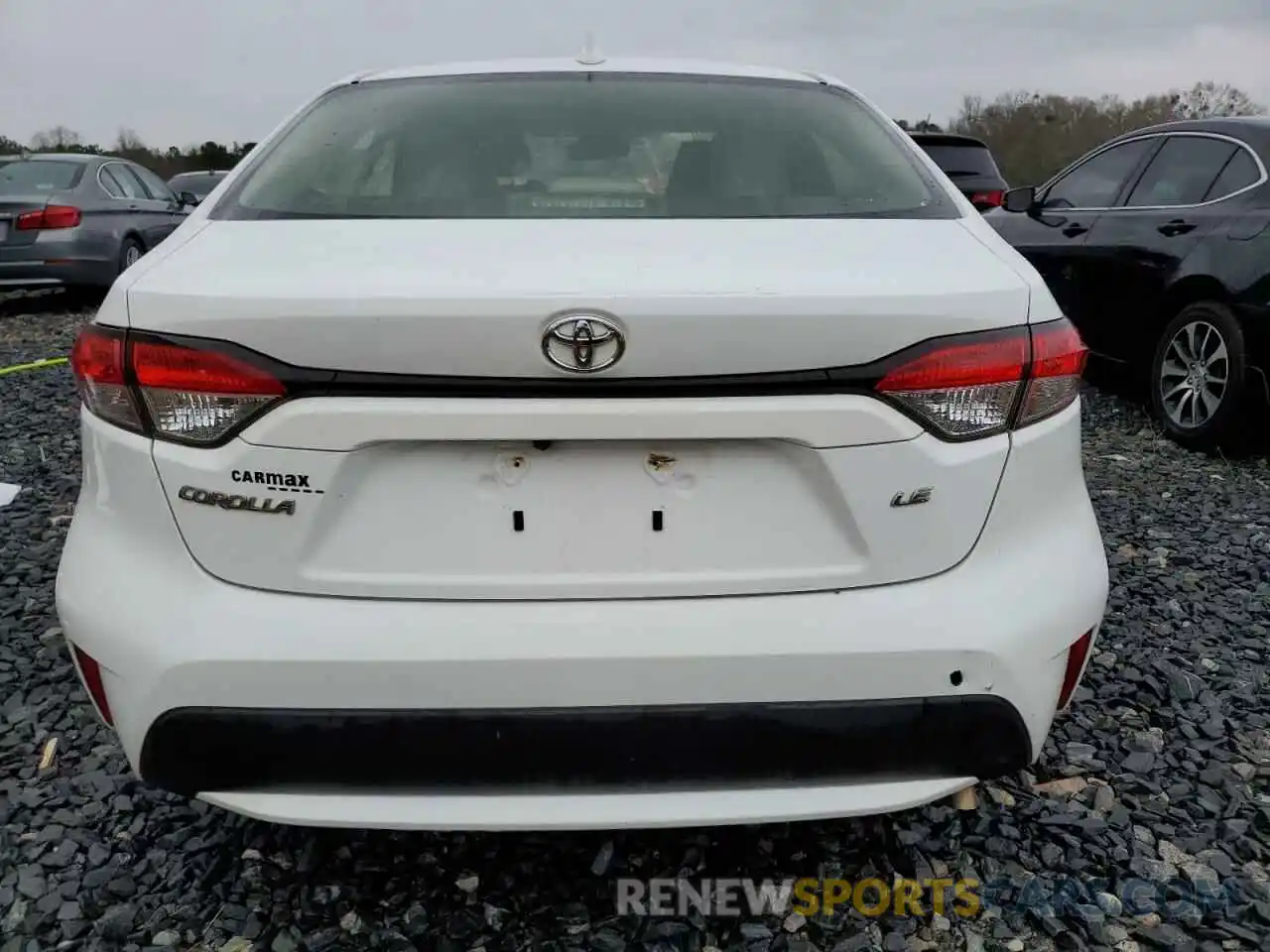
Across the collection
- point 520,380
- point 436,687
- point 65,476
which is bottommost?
point 65,476

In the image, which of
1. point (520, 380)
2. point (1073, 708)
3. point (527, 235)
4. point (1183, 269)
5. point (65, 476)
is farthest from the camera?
point (1183, 269)

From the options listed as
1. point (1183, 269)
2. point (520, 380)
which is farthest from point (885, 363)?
point (1183, 269)

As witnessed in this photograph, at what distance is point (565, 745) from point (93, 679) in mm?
807

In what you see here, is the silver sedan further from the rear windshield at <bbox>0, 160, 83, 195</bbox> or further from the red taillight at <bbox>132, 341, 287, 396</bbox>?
the red taillight at <bbox>132, 341, 287, 396</bbox>

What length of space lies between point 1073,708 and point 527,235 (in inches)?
72.9

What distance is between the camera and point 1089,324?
550cm

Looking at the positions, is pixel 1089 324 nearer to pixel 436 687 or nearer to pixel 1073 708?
pixel 1073 708

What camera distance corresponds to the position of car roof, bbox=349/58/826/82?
2.49 metres

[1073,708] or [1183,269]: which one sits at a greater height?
[1183,269]

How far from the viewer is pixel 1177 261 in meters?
4.76

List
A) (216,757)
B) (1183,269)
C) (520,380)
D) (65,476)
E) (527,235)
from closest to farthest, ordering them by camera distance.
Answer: (520,380) < (216,757) < (527,235) < (65,476) < (1183,269)

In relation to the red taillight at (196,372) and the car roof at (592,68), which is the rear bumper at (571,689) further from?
the car roof at (592,68)

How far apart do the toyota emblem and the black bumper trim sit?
20.0 inches

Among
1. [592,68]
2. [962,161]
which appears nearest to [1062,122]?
[962,161]
